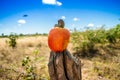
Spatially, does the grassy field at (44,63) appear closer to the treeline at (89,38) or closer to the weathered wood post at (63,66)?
the treeline at (89,38)

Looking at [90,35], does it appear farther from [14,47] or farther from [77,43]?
[14,47]

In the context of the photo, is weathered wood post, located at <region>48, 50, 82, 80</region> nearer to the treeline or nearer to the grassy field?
the grassy field

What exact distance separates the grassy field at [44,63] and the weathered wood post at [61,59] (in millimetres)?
3711

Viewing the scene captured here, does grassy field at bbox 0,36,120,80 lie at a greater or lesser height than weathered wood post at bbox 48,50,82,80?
lesser

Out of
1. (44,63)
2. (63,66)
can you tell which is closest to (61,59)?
(63,66)

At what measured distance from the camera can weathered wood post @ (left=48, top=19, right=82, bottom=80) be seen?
20.3 feet

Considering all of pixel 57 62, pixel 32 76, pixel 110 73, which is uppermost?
pixel 57 62

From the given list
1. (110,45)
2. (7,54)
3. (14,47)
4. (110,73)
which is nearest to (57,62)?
(110,73)

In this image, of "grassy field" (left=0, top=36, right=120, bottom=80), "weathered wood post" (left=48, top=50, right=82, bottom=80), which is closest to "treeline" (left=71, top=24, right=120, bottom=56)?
"grassy field" (left=0, top=36, right=120, bottom=80)

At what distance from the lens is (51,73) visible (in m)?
6.38

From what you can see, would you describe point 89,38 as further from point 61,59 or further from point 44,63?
point 61,59

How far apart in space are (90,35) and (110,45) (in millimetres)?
3203

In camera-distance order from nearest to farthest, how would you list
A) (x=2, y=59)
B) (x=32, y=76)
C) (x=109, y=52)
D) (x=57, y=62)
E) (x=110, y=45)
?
1. (x=57, y=62)
2. (x=32, y=76)
3. (x=2, y=59)
4. (x=109, y=52)
5. (x=110, y=45)

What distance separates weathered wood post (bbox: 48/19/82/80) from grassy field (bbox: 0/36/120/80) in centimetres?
371
